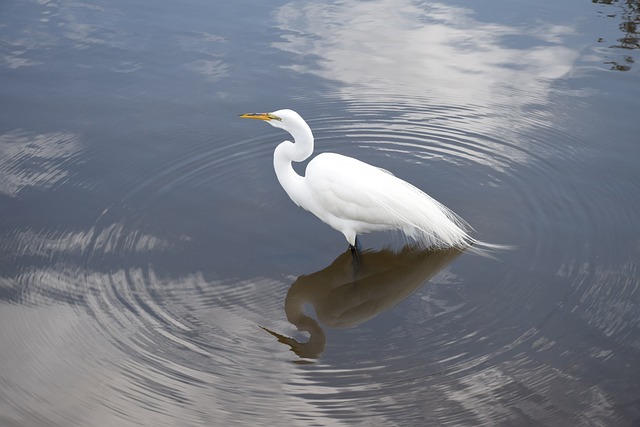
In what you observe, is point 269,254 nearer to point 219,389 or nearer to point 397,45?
point 219,389

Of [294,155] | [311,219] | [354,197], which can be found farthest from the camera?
[311,219]

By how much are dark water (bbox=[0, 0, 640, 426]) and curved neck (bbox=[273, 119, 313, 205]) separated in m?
0.35

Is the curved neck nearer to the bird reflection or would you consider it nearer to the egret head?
the egret head

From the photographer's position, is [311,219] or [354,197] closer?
[354,197]

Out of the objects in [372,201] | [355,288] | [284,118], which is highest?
[284,118]

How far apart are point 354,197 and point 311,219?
2.18ft

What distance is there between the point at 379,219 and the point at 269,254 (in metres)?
0.71

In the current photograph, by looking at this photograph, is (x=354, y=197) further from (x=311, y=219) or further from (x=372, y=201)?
(x=311, y=219)

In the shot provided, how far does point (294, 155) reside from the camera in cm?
504

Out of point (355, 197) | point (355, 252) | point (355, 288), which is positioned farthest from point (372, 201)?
point (355, 288)

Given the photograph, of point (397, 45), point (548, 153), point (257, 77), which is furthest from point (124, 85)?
point (548, 153)

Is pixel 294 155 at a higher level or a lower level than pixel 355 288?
higher

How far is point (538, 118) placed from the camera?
639 centimetres

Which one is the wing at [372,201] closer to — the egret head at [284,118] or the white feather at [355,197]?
the white feather at [355,197]
